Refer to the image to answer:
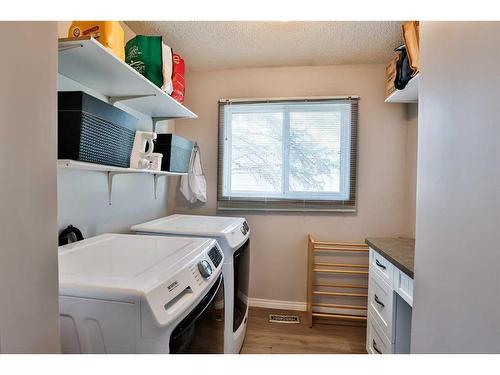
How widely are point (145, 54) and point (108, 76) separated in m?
0.29

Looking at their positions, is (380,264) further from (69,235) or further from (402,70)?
(69,235)

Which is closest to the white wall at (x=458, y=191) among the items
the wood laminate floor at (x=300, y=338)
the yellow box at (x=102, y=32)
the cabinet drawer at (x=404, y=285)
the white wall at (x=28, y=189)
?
the cabinet drawer at (x=404, y=285)

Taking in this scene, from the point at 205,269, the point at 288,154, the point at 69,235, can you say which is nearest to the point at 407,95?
the point at 288,154

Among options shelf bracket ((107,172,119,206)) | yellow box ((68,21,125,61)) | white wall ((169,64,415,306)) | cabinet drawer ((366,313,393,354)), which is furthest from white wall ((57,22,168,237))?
cabinet drawer ((366,313,393,354))

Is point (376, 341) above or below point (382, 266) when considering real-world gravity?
below

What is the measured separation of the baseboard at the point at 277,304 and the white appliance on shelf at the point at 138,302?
148cm

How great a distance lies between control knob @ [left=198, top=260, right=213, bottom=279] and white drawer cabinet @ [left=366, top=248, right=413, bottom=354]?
0.93 meters

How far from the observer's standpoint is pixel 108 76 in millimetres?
1261

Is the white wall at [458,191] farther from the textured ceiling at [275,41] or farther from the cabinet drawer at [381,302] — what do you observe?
the textured ceiling at [275,41]

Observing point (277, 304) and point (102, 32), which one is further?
point (277, 304)

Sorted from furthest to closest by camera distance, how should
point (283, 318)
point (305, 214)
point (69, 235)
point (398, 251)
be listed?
point (305, 214) < point (283, 318) < point (398, 251) < point (69, 235)

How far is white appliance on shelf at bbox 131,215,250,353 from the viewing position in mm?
1493

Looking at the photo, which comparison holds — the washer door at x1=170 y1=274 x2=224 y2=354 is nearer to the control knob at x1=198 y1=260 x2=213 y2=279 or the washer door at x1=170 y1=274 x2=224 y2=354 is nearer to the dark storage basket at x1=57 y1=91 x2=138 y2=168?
the control knob at x1=198 y1=260 x2=213 y2=279
